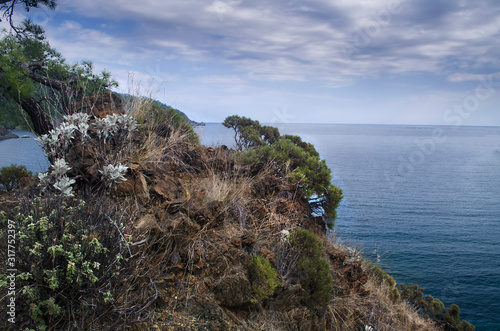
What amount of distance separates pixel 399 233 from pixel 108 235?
3081cm

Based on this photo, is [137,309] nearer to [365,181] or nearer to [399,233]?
[399,233]

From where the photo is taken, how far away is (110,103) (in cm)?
680

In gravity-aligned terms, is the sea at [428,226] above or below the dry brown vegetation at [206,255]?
below

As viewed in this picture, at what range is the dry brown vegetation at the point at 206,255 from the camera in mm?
3809

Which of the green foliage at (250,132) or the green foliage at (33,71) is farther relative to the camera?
the green foliage at (250,132)

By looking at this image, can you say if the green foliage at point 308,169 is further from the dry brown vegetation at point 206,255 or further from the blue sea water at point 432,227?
the dry brown vegetation at point 206,255

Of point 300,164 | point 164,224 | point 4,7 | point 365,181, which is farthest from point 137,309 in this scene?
point 365,181

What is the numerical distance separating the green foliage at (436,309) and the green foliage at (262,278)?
12.7 metres

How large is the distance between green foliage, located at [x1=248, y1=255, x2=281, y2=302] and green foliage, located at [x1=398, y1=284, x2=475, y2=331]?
12.7 metres

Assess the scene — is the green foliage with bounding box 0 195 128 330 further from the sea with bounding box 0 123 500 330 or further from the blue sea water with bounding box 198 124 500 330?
the blue sea water with bounding box 198 124 500 330

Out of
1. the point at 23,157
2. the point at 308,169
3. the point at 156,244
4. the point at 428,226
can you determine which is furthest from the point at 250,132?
the point at 23,157

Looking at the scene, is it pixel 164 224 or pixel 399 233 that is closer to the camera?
pixel 164 224

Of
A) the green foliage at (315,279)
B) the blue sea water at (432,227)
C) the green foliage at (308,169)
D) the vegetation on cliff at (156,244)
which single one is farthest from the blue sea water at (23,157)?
the blue sea water at (432,227)

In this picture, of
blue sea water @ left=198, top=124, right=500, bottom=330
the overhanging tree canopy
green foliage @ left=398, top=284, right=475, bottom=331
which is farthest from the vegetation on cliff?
green foliage @ left=398, top=284, right=475, bottom=331
